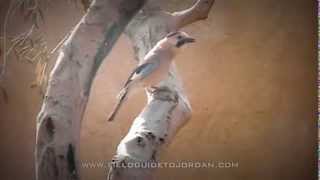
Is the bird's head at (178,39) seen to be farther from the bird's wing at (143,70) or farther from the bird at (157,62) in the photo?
the bird's wing at (143,70)

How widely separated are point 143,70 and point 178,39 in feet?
0.60

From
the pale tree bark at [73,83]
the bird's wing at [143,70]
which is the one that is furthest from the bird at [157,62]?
the pale tree bark at [73,83]

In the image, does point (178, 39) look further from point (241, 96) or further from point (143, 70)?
point (241, 96)

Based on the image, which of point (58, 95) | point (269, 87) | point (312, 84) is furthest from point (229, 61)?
point (58, 95)

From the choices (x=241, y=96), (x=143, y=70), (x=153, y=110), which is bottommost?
(x=241, y=96)

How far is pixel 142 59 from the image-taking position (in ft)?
6.55

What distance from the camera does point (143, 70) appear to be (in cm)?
197

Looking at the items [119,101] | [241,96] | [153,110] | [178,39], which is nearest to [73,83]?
[119,101]

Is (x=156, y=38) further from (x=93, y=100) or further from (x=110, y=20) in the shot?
(x=93, y=100)

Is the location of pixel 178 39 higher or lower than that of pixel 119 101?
higher

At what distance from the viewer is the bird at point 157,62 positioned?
6.40 feet

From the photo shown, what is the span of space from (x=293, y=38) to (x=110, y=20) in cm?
70

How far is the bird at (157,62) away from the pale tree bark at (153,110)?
2 centimetres

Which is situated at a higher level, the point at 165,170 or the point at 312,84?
the point at 312,84
